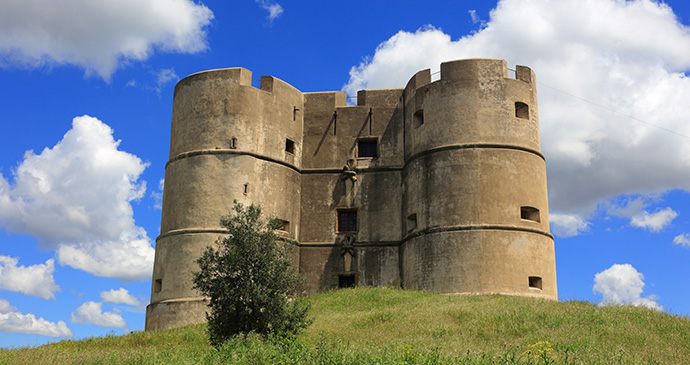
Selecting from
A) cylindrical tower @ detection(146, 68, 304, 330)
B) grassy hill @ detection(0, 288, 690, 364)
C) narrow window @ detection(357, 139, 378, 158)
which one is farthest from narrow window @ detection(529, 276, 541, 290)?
cylindrical tower @ detection(146, 68, 304, 330)

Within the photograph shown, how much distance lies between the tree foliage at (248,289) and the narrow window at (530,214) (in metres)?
12.9

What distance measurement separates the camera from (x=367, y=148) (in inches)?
1313

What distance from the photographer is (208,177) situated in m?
29.5

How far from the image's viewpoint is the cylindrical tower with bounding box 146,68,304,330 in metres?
28.8

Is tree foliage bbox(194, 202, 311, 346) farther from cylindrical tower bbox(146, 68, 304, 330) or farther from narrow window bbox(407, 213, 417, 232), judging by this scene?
narrow window bbox(407, 213, 417, 232)

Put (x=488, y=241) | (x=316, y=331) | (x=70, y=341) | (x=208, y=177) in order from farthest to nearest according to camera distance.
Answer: (x=208, y=177) < (x=488, y=241) < (x=70, y=341) < (x=316, y=331)

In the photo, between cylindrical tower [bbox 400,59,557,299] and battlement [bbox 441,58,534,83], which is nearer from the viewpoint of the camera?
cylindrical tower [bbox 400,59,557,299]

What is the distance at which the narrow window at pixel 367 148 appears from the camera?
3322 cm

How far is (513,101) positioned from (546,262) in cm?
730

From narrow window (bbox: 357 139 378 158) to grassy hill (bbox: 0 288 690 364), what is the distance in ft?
29.9

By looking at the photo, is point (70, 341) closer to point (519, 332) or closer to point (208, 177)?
point (208, 177)

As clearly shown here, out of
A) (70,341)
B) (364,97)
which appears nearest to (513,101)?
(364,97)

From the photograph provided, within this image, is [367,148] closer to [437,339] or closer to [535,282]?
[535,282]

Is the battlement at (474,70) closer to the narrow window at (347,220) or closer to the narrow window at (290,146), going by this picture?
the narrow window at (347,220)
